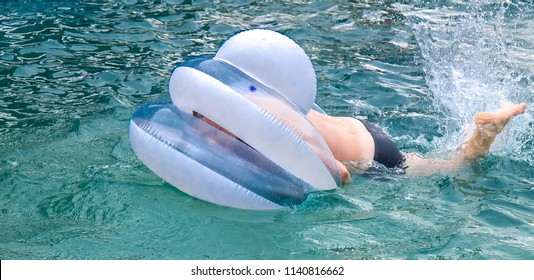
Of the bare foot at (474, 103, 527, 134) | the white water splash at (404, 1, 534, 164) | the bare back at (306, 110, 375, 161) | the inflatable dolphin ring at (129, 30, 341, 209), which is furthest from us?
the white water splash at (404, 1, 534, 164)

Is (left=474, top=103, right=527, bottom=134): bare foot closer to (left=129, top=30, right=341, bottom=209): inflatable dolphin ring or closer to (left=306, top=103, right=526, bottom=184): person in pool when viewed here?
(left=306, top=103, right=526, bottom=184): person in pool

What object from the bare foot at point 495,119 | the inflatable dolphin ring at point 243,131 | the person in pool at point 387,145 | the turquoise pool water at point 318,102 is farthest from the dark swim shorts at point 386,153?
the inflatable dolphin ring at point 243,131

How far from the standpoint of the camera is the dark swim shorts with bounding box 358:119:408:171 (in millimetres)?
5359

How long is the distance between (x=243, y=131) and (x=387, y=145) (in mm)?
1437

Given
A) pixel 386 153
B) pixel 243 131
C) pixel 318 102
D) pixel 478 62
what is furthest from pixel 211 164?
pixel 478 62

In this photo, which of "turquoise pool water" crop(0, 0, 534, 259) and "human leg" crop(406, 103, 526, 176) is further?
"human leg" crop(406, 103, 526, 176)

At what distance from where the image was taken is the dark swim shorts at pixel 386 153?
536 centimetres

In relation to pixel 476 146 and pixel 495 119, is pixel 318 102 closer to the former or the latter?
pixel 476 146

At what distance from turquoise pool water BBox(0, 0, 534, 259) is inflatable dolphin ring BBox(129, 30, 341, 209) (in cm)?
23

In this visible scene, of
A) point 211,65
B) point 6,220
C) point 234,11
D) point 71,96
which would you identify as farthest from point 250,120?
point 234,11

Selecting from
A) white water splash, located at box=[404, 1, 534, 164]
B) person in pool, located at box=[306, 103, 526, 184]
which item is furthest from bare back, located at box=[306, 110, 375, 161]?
white water splash, located at box=[404, 1, 534, 164]

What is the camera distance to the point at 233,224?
14.9 ft

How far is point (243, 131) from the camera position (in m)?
4.34

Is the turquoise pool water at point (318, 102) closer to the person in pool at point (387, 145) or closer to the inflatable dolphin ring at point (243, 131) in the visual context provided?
the person in pool at point (387, 145)
